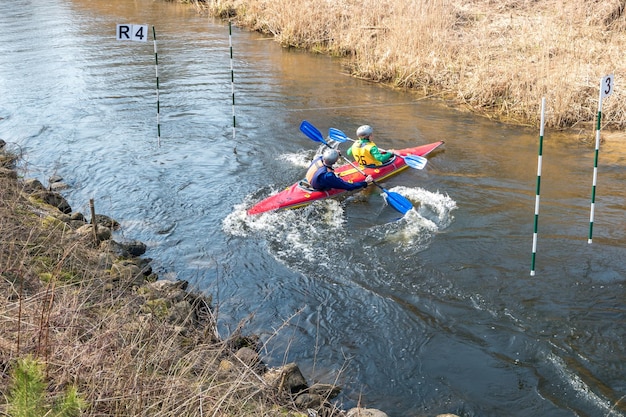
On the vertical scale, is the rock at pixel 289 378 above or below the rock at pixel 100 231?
below

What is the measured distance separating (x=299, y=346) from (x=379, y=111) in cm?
683

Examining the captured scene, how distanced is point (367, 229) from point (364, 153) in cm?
Answer: 159

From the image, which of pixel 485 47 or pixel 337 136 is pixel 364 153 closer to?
pixel 337 136

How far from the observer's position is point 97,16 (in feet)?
61.4

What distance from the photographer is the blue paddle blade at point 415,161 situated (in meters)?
8.59

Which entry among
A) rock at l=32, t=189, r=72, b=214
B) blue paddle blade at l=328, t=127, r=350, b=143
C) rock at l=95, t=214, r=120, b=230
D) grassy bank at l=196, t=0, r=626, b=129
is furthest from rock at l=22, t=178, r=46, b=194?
grassy bank at l=196, t=0, r=626, b=129

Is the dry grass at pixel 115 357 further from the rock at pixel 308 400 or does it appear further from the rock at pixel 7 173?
the rock at pixel 7 173

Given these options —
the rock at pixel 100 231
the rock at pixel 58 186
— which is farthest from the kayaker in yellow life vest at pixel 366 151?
the rock at pixel 58 186

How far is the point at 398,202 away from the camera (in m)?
7.82

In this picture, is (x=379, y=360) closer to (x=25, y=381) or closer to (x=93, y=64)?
(x=25, y=381)

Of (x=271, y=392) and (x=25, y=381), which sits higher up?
(x=25, y=381)

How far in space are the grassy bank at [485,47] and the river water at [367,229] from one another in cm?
58

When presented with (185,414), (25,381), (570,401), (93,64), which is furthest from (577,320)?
(93,64)

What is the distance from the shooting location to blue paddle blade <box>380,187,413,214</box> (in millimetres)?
7750
